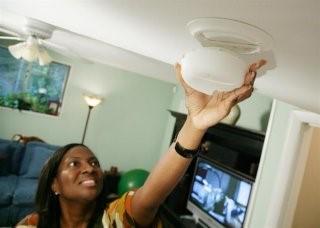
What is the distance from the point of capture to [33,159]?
14.2ft

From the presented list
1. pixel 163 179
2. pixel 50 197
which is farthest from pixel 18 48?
pixel 163 179

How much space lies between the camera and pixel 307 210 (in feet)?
8.58

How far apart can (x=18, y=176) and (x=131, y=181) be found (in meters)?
1.51

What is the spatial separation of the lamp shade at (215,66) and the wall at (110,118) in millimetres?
4484

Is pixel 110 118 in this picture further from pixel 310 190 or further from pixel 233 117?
pixel 310 190

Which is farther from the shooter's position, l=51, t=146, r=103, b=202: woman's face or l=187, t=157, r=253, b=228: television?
l=187, t=157, r=253, b=228: television

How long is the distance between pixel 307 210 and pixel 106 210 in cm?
194

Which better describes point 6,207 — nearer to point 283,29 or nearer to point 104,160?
point 104,160

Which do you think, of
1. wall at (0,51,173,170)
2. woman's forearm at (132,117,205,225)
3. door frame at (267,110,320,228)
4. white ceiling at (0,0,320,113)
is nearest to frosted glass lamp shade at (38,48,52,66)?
white ceiling at (0,0,320,113)

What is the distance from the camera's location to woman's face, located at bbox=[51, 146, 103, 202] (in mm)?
1276

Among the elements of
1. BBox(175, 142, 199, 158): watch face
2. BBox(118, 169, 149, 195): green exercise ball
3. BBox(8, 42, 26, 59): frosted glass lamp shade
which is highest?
BBox(8, 42, 26, 59): frosted glass lamp shade

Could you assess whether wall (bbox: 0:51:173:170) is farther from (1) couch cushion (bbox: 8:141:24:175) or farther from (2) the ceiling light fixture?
(2) the ceiling light fixture

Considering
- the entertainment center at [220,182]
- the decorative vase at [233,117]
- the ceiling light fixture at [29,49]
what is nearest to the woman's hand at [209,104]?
the ceiling light fixture at [29,49]

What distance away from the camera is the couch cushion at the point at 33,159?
14.1 feet
